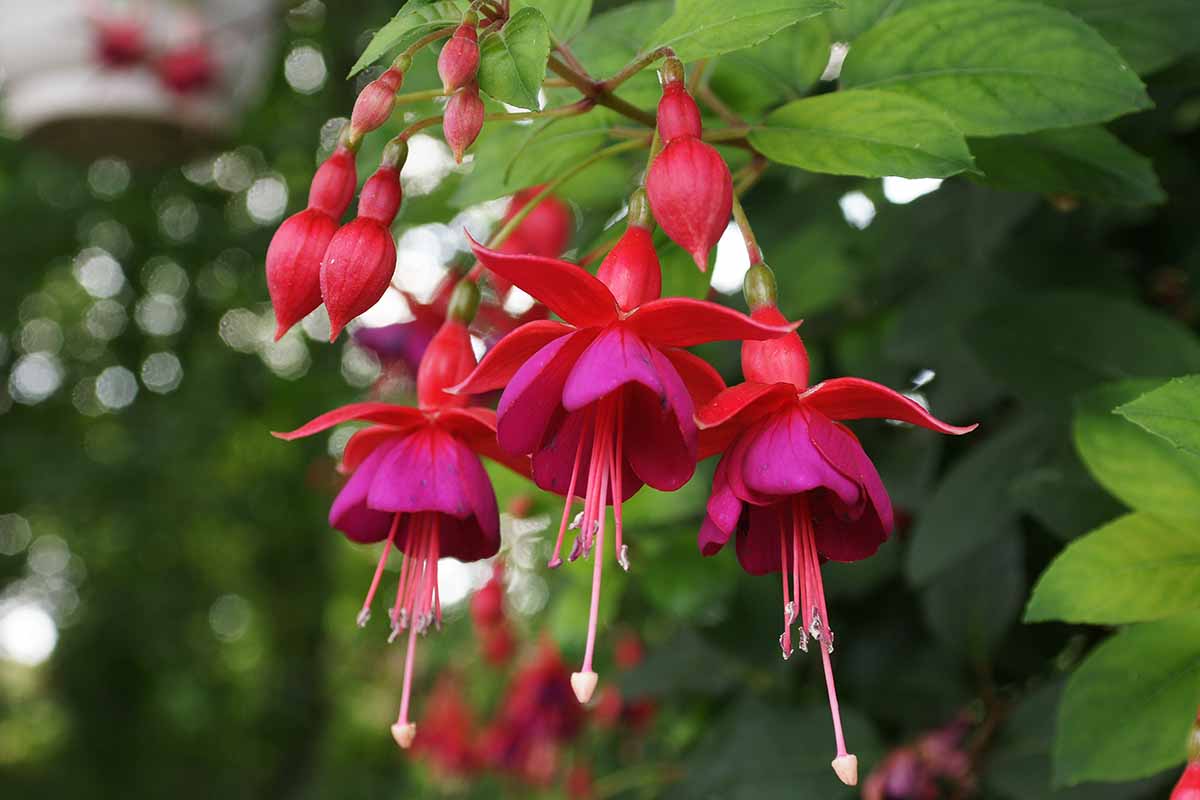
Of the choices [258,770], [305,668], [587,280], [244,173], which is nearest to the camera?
[587,280]

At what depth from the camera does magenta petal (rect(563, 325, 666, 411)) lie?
42 cm

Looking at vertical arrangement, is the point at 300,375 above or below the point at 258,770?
above

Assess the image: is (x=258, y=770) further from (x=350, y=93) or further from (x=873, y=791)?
(x=873, y=791)

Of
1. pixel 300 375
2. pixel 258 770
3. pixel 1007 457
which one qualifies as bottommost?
pixel 258 770

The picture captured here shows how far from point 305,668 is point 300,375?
1503mm

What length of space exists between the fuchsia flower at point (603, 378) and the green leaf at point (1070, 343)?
38cm

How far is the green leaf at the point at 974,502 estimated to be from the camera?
886 mm

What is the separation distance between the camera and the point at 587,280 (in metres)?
0.42

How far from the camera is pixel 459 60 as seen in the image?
1.46 feet

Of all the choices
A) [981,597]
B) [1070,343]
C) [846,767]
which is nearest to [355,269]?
[846,767]

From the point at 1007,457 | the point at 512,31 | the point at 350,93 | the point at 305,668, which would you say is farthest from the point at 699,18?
the point at 305,668

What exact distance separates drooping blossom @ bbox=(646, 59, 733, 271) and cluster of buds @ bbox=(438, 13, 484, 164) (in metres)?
0.08

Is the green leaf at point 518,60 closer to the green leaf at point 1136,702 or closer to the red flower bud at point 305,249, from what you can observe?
the red flower bud at point 305,249

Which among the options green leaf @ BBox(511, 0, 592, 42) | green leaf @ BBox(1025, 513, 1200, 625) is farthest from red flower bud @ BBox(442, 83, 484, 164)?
green leaf @ BBox(1025, 513, 1200, 625)
